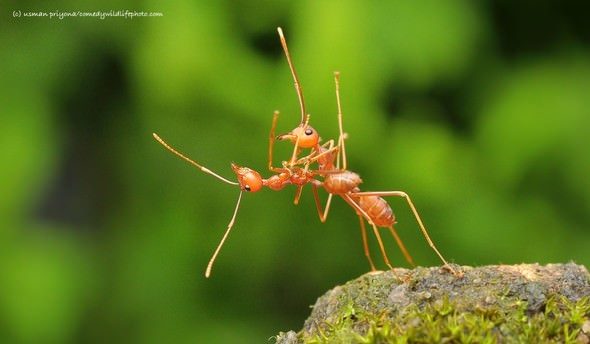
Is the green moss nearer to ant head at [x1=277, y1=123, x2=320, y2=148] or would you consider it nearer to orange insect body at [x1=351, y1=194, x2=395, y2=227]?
orange insect body at [x1=351, y1=194, x2=395, y2=227]

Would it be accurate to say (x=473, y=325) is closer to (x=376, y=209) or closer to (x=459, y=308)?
(x=459, y=308)

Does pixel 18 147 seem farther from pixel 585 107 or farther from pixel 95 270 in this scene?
pixel 585 107

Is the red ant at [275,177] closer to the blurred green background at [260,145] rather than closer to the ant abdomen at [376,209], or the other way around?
the ant abdomen at [376,209]

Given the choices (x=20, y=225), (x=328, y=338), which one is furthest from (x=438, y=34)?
(x=20, y=225)

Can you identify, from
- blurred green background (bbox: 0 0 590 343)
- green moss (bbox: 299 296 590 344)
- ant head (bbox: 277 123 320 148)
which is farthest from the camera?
blurred green background (bbox: 0 0 590 343)

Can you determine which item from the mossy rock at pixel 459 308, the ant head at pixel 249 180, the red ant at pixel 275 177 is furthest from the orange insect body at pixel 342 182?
the mossy rock at pixel 459 308

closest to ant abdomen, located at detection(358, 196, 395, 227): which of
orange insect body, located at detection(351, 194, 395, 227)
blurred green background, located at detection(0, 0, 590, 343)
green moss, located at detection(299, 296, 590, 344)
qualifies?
orange insect body, located at detection(351, 194, 395, 227)
